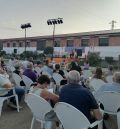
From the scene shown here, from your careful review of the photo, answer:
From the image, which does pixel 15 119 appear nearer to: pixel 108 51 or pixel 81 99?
pixel 81 99

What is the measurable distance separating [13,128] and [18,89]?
4.55 ft

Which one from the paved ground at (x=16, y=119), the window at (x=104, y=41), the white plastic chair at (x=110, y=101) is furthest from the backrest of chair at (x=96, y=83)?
the window at (x=104, y=41)

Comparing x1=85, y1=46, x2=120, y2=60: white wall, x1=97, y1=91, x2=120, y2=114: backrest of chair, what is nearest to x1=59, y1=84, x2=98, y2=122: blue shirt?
x1=97, y1=91, x2=120, y2=114: backrest of chair

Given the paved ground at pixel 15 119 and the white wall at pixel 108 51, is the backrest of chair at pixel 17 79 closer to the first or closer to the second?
the paved ground at pixel 15 119

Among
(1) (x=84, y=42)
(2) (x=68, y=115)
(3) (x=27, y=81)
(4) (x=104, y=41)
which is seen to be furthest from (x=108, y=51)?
(2) (x=68, y=115)

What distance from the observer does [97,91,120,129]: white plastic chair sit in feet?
13.8

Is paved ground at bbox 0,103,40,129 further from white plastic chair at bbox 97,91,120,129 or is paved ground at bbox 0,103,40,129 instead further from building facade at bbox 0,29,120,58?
building facade at bbox 0,29,120,58

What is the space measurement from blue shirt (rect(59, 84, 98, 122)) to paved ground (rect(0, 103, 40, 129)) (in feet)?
4.89

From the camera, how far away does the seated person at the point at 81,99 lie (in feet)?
10.9

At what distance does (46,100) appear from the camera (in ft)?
12.5

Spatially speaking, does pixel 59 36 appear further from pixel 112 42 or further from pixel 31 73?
pixel 31 73

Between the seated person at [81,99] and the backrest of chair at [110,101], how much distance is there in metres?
0.87

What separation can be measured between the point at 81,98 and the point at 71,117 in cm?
39

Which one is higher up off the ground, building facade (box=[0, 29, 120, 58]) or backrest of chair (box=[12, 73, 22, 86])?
building facade (box=[0, 29, 120, 58])
